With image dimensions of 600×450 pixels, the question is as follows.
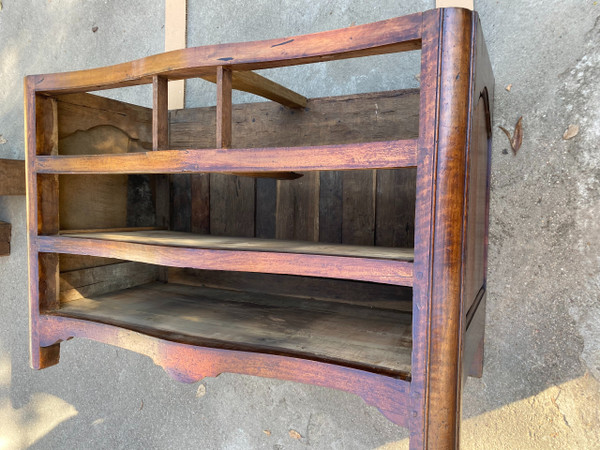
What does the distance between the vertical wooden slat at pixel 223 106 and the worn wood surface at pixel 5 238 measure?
1900mm

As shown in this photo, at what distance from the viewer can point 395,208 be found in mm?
1451

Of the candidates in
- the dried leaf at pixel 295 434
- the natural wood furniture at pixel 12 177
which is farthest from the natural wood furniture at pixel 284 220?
the natural wood furniture at pixel 12 177

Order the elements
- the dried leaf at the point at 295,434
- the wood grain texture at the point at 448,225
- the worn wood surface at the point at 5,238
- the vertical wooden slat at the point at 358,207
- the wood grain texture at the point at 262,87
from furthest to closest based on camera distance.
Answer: the worn wood surface at the point at 5,238 < the dried leaf at the point at 295,434 < the vertical wooden slat at the point at 358,207 < the wood grain texture at the point at 262,87 < the wood grain texture at the point at 448,225

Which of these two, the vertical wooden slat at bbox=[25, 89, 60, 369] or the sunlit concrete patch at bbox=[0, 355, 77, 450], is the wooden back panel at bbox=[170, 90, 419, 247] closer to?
the vertical wooden slat at bbox=[25, 89, 60, 369]

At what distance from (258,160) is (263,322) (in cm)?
54

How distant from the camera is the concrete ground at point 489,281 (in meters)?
1.31

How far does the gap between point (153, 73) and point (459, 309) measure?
899 millimetres

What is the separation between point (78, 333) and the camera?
1.26 meters

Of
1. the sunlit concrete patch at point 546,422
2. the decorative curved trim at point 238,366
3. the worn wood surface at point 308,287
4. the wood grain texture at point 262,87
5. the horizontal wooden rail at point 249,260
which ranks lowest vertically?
the sunlit concrete patch at point 546,422

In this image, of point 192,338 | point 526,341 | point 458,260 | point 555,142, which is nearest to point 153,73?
point 192,338

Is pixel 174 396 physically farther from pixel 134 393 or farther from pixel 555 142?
pixel 555 142

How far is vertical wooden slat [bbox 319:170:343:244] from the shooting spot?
5.05ft

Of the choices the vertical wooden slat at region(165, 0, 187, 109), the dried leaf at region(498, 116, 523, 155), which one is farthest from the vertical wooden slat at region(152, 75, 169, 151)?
the dried leaf at region(498, 116, 523, 155)

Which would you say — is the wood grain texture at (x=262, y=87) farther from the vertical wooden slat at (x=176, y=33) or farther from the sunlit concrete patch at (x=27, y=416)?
the sunlit concrete patch at (x=27, y=416)
